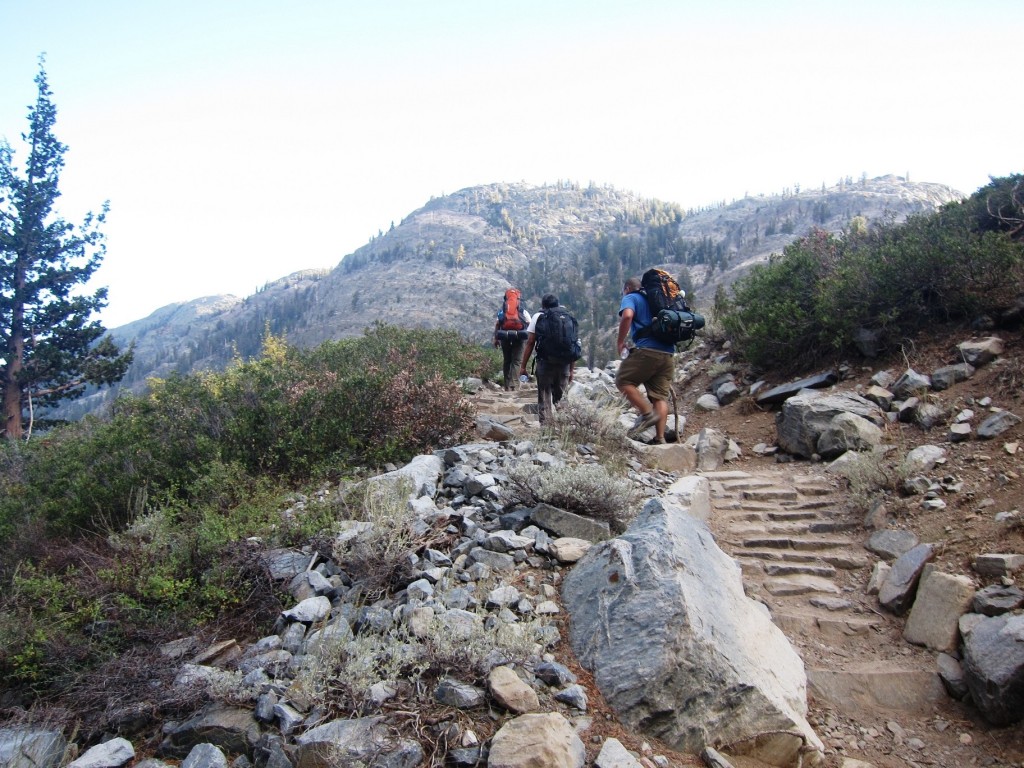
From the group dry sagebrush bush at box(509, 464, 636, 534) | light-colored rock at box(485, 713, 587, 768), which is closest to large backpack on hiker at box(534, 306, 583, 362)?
dry sagebrush bush at box(509, 464, 636, 534)

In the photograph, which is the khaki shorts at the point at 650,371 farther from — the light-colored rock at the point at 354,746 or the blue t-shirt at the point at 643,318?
the light-colored rock at the point at 354,746

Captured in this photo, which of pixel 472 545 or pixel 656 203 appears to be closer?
pixel 472 545

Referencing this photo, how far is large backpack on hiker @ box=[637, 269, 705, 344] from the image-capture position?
672 cm

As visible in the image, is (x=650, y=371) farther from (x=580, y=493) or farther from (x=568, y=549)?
(x=568, y=549)

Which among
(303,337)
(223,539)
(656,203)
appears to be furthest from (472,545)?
(656,203)

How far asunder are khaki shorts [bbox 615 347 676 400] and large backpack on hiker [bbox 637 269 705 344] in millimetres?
213

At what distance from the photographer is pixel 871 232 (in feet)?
35.8

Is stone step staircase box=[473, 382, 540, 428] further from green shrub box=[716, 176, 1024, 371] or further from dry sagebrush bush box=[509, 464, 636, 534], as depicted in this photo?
green shrub box=[716, 176, 1024, 371]

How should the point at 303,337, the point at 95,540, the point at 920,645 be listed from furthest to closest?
the point at 303,337 → the point at 95,540 → the point at 920,645

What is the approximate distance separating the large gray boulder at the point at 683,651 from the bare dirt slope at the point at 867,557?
0.43 feet

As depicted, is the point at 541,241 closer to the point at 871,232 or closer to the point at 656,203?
the point at 656,203

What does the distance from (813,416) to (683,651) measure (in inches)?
193

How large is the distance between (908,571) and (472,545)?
10.1ft

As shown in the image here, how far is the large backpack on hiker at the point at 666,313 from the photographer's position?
6723 mm
